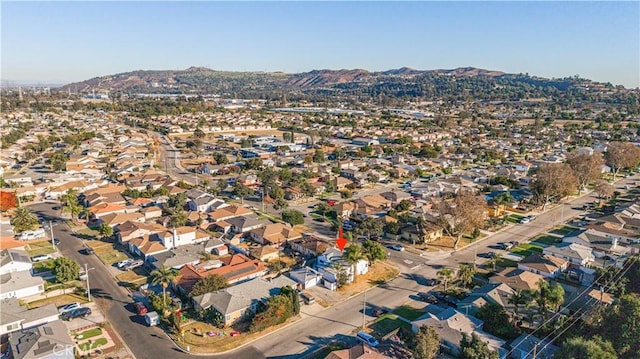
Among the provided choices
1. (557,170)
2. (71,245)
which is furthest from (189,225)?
(557,170)

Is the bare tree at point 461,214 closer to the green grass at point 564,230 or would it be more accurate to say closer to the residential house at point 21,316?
the green grass at point 564,230

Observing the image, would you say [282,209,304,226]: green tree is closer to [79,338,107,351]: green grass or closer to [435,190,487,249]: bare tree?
[435,190,487,249]: bare tree

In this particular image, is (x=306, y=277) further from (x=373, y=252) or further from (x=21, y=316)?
(x=21, y=316)

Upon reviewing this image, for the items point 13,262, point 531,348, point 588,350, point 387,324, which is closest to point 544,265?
point 531,348

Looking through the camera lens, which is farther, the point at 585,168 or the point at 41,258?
the point at 585,168

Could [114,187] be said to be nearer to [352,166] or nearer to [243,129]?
[352,166]

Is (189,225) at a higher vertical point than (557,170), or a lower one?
lower
